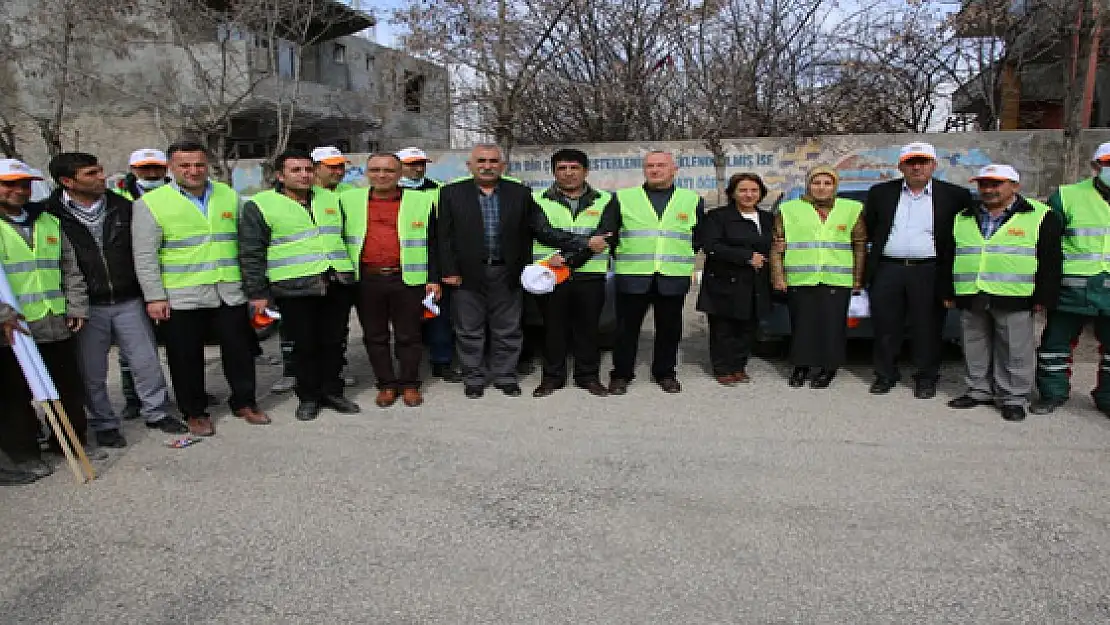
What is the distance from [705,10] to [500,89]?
3431 mm

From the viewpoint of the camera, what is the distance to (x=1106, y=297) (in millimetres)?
4699

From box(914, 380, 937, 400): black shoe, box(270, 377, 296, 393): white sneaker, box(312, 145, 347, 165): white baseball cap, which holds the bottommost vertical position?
box(270, 377, 296, 393): white sneaker

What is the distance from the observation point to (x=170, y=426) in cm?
490

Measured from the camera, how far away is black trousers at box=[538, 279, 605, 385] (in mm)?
5488

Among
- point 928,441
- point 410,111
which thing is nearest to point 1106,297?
point 928,441

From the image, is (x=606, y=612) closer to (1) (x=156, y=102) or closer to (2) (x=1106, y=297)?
(2) (x=1106, y=297)

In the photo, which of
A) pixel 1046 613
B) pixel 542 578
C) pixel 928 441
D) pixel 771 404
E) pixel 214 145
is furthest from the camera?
pixel 214 145

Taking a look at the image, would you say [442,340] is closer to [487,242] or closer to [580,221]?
[487,242]

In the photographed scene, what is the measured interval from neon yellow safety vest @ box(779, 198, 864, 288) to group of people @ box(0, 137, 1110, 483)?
0.02 metres

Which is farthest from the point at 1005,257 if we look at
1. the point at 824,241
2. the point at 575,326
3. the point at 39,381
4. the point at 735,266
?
the point at 39,381

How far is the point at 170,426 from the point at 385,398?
143 cm

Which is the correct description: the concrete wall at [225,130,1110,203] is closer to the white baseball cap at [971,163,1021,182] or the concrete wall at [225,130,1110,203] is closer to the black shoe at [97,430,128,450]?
the white baseball cap at [971,163,1021,182]

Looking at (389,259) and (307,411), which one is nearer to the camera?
(307,411)

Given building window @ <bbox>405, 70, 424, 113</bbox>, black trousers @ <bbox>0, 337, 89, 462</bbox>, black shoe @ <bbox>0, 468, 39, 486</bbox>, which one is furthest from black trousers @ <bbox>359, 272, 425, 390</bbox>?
building window @ <bbox>405, 70, 424, 113</bbox>
